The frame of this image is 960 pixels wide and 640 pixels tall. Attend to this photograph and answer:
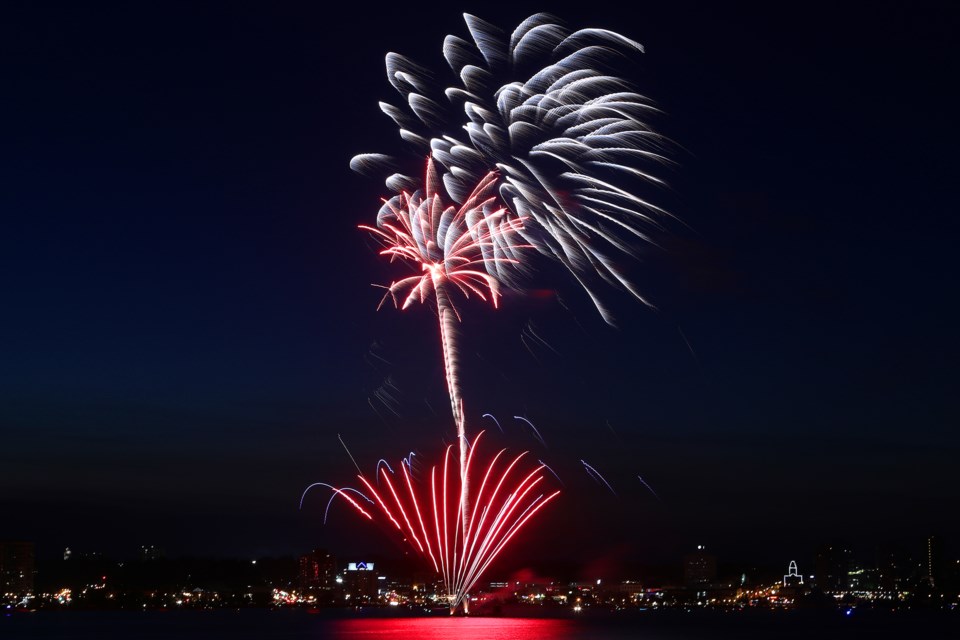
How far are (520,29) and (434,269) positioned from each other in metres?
10.6

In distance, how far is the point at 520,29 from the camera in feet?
96.7

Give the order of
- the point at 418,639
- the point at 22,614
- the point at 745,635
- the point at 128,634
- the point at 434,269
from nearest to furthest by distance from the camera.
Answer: the point at 434,269 < the point at 418,639 < the point at 128,634 < the point at 745,635 < the point at 22,614

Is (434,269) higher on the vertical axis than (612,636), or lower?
higher

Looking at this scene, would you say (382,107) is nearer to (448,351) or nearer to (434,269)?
(434,269)

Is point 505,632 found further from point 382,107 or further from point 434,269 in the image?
point 382,107

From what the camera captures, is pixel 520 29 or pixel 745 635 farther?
pixel 745 635

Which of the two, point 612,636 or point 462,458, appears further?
point 612,636

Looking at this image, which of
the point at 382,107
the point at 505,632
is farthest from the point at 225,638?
the point at 382,107

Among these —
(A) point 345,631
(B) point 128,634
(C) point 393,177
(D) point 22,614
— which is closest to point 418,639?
(A) point 345,631

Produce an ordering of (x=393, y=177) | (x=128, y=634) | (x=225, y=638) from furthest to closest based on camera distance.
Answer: (x=128, y=634), (x=225, y=638), (x=393, y=177)

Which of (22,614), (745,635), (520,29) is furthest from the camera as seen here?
(22,614)

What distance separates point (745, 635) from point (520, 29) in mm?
95443

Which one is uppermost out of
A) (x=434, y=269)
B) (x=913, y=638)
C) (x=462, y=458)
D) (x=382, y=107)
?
(x=382, y=107)

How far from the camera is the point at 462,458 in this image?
47.6 m
